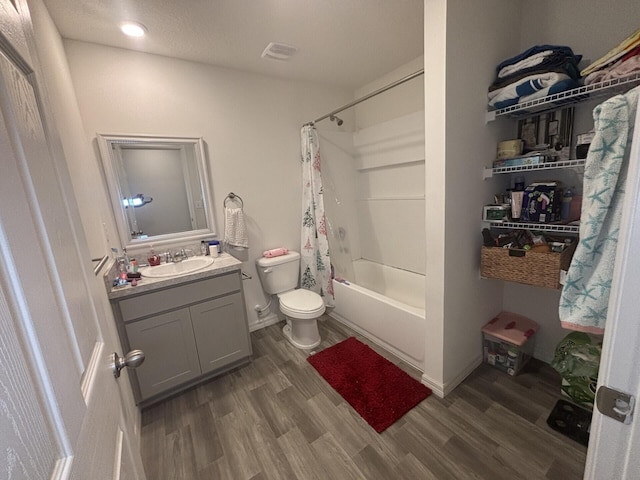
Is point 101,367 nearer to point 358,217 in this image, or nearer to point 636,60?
point 636,60

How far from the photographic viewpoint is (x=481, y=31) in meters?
1.48

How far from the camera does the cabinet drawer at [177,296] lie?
1.62m

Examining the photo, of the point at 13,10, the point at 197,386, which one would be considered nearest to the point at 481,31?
the point at 13,10

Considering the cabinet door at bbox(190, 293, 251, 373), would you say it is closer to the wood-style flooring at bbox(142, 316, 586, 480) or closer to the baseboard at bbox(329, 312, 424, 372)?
the wood-style flooring at bbox(142, 316, 586, 480)

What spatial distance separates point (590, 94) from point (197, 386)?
2990 mm

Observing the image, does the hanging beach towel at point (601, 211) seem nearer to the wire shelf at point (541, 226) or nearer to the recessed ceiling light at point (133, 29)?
the wire shelf at point (541, 226)

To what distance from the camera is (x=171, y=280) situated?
171cm

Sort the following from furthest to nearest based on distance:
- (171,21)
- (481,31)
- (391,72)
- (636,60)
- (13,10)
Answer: (391,72) < (171,21) < (481,31) < (636,60) < (13,10)

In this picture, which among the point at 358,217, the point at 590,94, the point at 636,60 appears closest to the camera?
the point at 636,60

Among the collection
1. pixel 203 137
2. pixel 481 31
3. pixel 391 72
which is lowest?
pixel 203 137

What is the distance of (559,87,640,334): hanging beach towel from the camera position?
0.92 metres

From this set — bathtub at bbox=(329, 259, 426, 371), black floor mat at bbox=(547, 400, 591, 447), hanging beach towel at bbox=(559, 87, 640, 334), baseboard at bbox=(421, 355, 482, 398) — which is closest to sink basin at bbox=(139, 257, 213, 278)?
bathtub at bbox=(329, 259, 426, 371)

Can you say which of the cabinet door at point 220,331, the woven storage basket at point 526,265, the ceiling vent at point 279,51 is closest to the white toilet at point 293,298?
the cabinet door at point 220,331

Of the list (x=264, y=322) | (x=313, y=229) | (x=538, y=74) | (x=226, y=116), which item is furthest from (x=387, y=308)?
(x=226, y=116)
